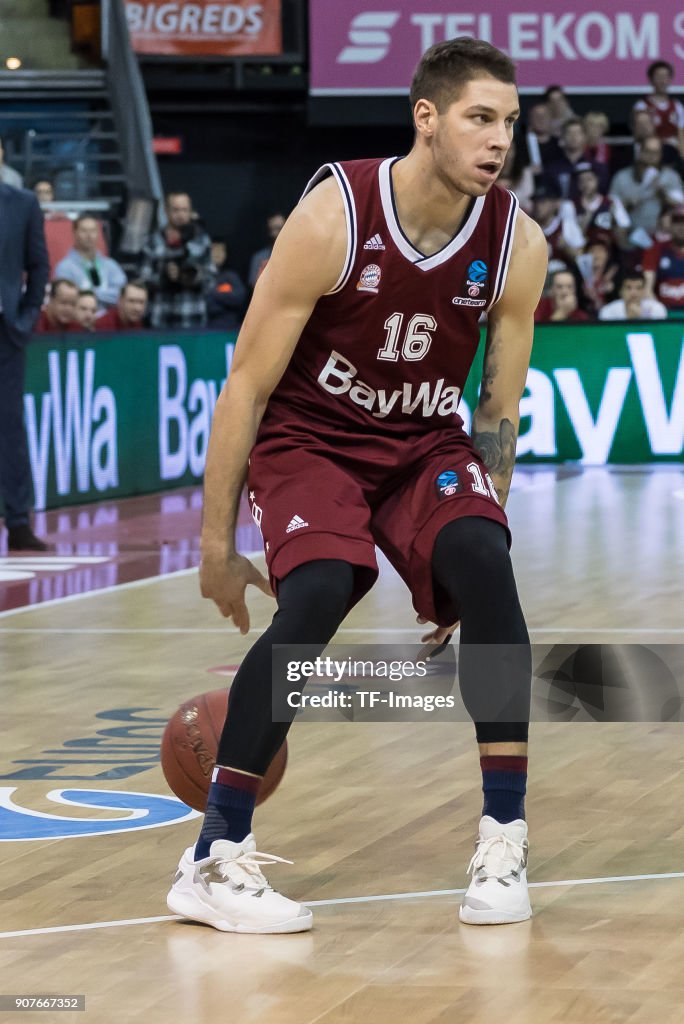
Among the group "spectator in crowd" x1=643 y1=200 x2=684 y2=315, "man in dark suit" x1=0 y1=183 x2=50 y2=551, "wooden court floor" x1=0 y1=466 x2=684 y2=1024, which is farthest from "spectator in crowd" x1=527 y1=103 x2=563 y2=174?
"wooden court floor" x1=0 y1=466 x2=684 y2=1024

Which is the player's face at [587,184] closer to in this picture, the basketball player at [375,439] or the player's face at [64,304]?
the player's face at [64,304]

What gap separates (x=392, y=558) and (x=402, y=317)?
1.68 ft

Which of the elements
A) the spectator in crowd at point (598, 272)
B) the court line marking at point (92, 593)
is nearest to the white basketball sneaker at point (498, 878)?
the court line marking at point (92, 593)

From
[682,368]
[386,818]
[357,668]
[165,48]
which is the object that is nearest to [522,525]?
[682,368]

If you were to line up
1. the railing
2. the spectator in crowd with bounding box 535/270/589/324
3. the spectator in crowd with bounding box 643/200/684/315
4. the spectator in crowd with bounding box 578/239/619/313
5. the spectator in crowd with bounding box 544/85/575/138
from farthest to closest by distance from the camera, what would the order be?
1. the railing
2. the spectator in crowd with bounding box 544/85/575/138
3. the spectator in crowd with bounding box 643/200/684/315
4. the spectator in crowd with bounding box 578/239/619/313
5. the spectator in crowd with bounding box 535/270/589/324

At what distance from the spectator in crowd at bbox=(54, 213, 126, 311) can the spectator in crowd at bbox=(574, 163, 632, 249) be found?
5376mm

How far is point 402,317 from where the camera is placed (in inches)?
160

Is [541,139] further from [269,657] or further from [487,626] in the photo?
[269,657]

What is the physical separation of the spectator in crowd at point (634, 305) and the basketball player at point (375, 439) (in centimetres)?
1279

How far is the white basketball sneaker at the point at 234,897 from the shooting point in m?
3.83

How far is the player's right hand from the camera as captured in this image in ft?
13.3

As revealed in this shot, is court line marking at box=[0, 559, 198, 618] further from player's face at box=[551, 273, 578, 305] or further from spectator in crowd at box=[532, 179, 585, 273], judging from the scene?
spectator in crowd at box=[532, 179, 585, 273]

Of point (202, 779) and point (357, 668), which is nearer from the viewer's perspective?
point (202, 779)

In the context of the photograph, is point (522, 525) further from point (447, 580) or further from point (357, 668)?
point (447, 580)
